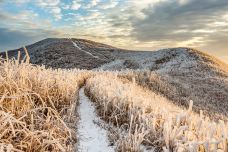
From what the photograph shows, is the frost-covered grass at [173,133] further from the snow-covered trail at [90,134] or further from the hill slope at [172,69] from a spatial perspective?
the hill slope at [172,69]

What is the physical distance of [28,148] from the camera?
5844 mm

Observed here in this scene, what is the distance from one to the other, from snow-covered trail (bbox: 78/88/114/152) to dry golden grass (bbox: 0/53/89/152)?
250 millimetres

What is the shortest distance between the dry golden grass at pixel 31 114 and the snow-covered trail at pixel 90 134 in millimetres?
250

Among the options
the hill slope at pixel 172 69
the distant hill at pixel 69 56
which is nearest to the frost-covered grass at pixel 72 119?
the hill slope at pixel 172 69

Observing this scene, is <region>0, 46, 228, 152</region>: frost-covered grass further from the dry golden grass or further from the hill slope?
the hill slope

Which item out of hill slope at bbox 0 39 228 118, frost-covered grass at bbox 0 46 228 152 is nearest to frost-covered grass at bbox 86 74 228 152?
frost-covered grass at bbox 0 46 228 152

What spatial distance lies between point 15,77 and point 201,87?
29.3 meters

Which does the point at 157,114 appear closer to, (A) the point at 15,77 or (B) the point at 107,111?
(B) the point at 107,111

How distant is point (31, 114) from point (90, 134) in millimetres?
1750

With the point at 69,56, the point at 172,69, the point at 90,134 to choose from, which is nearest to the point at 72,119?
the point at 90,134

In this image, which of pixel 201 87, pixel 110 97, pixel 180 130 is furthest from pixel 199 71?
pixel 180 130

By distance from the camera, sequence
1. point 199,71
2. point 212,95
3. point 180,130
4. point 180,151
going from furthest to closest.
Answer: point 199,71 → point 212,95 → point 180,130 → point 180,151

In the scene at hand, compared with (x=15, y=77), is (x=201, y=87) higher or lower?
lower

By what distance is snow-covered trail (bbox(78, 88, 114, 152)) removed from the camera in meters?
7.06
